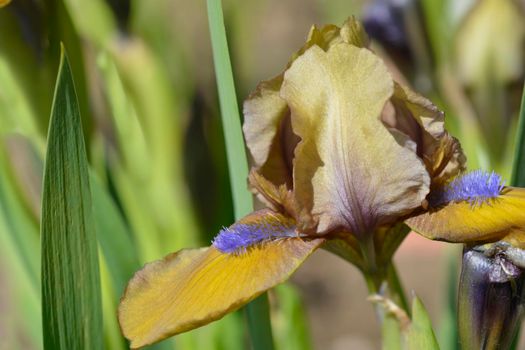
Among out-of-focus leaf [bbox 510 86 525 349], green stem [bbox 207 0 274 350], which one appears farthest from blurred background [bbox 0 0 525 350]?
out-of-focus leaf [bbox 510 86 525 349]

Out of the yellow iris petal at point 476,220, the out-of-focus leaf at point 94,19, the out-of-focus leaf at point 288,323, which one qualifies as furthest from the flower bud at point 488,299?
the out-of-focus leaf at point 94,19

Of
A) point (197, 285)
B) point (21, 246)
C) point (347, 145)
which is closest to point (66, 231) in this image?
point (197, 285)

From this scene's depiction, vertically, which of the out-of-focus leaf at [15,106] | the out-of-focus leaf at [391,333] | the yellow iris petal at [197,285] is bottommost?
the out-of-focus leaf at [391,333]

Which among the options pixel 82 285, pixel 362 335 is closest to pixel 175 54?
pixel 82 285

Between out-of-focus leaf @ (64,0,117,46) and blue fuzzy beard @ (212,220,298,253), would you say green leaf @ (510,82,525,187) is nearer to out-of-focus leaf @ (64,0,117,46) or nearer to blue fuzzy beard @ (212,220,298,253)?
blue fuzzy beard @ (212,220,298,253)

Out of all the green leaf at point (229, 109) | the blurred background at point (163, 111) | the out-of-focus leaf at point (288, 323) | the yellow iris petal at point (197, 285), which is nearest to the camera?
the yellow iris petal at point (197, 285)

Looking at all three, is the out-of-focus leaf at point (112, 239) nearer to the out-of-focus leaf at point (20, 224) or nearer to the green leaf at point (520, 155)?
the out-of-focus leaf at point (20, 224)

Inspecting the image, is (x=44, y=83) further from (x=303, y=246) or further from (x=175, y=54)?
(x=303, y=246)
